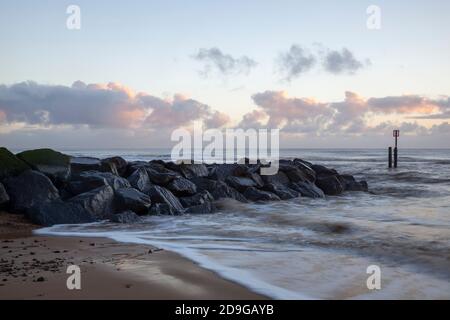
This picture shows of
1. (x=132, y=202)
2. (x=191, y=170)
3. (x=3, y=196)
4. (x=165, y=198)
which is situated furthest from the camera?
(x=191, y=170)

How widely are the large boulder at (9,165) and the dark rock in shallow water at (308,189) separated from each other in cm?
836

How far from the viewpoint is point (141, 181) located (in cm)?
1173

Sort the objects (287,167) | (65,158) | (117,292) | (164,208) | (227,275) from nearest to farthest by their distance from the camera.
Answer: (117,292) → (227,275) → (164,208) → (65,158) → (287,167)

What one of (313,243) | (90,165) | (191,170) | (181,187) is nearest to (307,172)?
(191,170)

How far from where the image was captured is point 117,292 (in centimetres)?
439

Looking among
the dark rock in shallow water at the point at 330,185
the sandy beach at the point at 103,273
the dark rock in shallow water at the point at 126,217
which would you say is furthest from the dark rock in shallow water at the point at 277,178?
the sandy beach at the point at 103,273

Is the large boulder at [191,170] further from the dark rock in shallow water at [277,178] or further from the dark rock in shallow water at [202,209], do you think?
the dark rock in shallow water at [202,209]

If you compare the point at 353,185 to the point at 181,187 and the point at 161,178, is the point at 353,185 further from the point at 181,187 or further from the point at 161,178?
the point at 161,178

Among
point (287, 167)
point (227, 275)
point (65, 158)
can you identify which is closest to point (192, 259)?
point (227, 275)

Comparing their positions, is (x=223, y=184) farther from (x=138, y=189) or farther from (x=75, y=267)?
(x=75, y=267)

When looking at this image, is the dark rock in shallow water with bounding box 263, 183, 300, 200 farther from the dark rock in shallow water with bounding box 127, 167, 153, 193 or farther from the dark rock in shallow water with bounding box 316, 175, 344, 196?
the dark rock in shallow water with bounding box 127, 167, 153, 193

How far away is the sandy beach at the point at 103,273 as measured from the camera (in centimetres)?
438

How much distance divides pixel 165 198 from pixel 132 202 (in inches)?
40.7
